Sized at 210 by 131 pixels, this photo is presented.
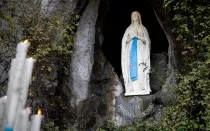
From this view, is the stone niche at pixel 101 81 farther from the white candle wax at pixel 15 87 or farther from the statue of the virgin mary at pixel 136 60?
the white candle wax at pixel 15 87

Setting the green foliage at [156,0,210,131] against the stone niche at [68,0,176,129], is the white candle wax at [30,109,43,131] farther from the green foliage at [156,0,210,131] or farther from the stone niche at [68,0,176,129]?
the stone niche at [68,0,176,129]

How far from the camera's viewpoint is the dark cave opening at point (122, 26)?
8.42 m

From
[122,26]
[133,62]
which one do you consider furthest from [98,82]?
[122,26]

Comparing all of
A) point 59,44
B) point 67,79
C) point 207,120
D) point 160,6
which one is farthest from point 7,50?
point 207,120

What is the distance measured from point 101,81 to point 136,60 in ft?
2.76

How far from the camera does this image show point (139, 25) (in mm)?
7566

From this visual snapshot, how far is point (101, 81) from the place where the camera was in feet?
24.1

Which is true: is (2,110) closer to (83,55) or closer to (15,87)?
(15,87)

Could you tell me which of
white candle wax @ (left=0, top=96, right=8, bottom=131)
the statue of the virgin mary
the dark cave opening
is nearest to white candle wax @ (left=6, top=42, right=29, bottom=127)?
white candle wax @ (left=0, top=96, right=8, bottom=131)

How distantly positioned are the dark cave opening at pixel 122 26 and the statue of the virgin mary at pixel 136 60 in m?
0.99

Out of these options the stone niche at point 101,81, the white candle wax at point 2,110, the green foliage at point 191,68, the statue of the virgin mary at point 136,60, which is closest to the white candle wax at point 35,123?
the white candle wax at point 2,110

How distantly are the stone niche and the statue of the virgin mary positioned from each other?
173 mm

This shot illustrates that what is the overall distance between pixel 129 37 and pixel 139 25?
1.18 ft

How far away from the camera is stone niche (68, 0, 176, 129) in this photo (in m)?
6.79
